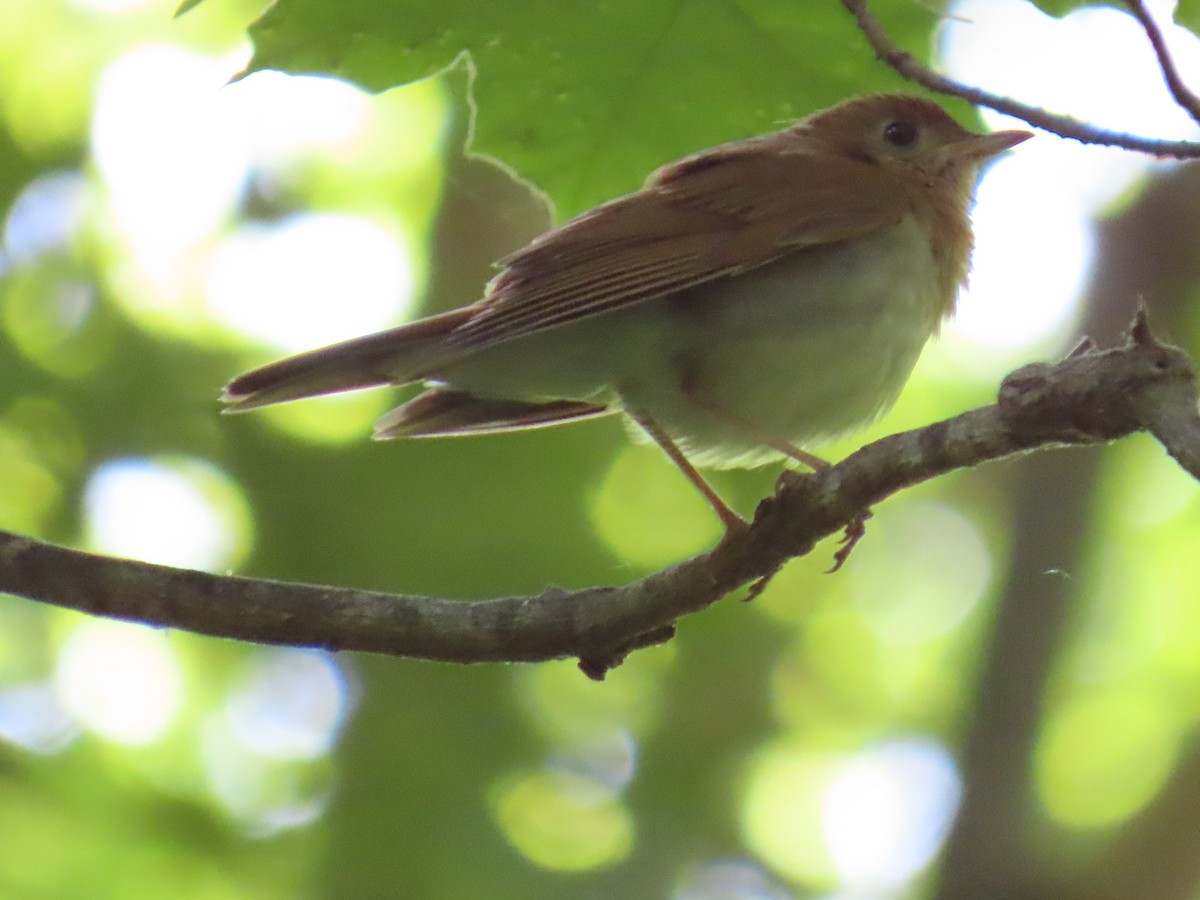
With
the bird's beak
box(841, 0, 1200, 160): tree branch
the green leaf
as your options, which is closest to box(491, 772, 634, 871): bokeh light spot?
the bird's beak

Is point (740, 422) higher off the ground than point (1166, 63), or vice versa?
point (1166, 63)

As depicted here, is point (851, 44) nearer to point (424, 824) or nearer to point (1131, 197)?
point (424, 824)

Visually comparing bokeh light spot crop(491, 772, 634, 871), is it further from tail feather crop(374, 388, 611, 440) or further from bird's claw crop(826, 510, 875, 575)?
bird's claw crop(826, 510, 875, 575)

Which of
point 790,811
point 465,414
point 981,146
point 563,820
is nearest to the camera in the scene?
point 465,414

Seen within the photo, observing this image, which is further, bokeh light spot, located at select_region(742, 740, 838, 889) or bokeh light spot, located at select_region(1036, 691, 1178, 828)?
bokeh light spot, located at select_region(742, 740, 838, 889)

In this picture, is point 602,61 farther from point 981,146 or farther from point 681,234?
point 981,146

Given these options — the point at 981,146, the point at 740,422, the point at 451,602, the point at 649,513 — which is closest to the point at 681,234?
the point at 740,422

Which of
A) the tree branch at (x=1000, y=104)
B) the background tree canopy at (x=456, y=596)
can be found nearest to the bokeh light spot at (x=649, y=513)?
the background tree canopy at (x=456, y=596)
